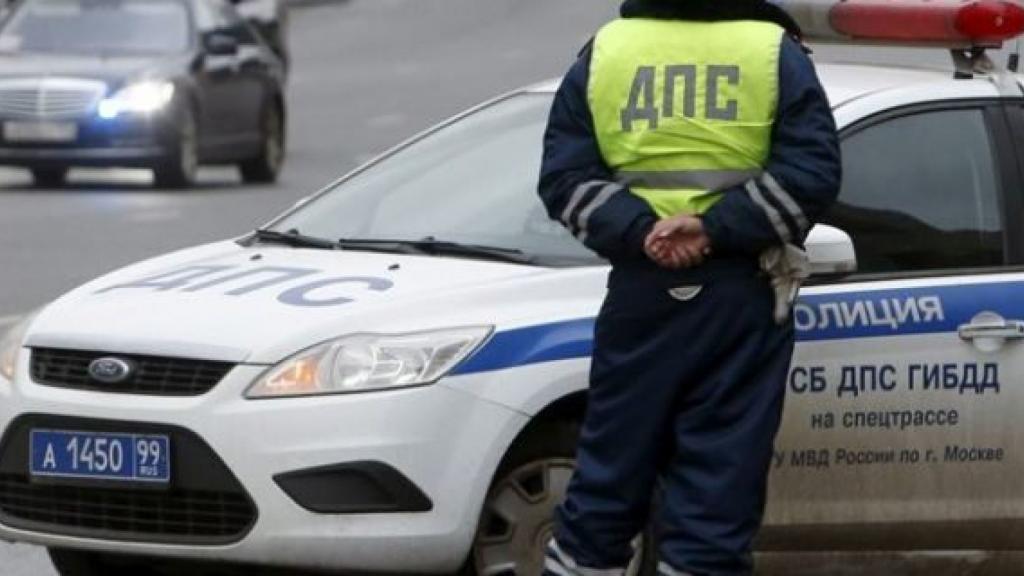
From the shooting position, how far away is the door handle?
767 centimetres

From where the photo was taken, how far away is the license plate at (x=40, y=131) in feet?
74.1

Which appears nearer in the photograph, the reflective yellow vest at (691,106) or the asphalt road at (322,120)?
the reflective yellow vest at (691,106)

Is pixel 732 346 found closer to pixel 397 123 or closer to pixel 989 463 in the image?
pixel 989 463

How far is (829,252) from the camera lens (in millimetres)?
7203

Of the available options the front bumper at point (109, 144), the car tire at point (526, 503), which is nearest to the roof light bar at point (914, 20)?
the car tire at point (526, 503)

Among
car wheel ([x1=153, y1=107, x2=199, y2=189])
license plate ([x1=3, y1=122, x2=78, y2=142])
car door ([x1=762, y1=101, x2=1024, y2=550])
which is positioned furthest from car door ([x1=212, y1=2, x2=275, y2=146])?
car door ([x1=762, y1=101, x2=1024, y2=550])

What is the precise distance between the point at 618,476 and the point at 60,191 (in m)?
17.2

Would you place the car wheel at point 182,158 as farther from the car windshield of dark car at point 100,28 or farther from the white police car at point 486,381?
the white police car at point 486,381

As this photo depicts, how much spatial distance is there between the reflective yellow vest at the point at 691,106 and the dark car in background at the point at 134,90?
1631cm

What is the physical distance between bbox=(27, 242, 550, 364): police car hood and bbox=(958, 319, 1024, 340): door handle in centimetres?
101

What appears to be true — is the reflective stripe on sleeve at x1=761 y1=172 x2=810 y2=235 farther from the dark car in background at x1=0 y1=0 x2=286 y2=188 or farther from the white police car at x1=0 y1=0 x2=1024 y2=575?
the dark car in background at x1=0 y1=0 x2=286 y2=188

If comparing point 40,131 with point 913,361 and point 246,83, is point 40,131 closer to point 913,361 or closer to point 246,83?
point 246,83

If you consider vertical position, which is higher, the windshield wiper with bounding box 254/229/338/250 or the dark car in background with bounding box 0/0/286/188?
the windshield wiper with bounding box 254/229/338/250

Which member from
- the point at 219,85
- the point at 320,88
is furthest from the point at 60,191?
the point at 320,88
